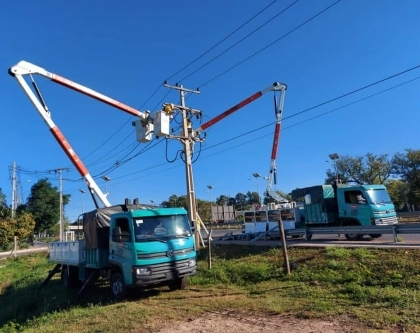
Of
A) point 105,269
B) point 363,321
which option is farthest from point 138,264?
point 363,321

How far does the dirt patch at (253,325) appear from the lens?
6383 mm

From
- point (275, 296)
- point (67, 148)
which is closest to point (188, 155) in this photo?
point (67, 148)

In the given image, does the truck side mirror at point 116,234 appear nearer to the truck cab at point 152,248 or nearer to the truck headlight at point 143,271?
the truck cab at point 152,248

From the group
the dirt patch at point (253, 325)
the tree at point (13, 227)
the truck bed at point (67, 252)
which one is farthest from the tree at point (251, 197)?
the dirt patch at point (253, 325)

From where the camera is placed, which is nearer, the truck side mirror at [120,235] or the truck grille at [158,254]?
the truck grille at [158,254]

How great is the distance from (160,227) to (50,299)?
Answer: 23.7ft

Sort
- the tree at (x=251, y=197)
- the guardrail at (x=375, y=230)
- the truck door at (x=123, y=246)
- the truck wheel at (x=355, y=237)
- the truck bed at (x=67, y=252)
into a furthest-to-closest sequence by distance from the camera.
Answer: the tree at (x=251, y=197), the truck wheel at (x=355, y=237), the truck bed at (x=67, y=252), the guardrail at (x=375, y=230), the truck door at (x=123, y=246)

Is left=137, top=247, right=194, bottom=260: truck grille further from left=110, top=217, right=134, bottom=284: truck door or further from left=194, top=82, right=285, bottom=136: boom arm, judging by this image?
left=194, top=82, right=285, bottom=136: boom arm

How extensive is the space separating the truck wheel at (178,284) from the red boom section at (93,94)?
8520mm

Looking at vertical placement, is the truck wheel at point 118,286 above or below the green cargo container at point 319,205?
below

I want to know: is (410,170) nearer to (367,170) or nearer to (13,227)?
(367,170)

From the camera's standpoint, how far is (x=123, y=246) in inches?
420

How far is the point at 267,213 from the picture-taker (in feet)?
69.8

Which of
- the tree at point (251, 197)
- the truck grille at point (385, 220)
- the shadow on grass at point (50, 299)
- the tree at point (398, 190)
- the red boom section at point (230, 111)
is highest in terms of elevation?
the tree at point (251, 197)
